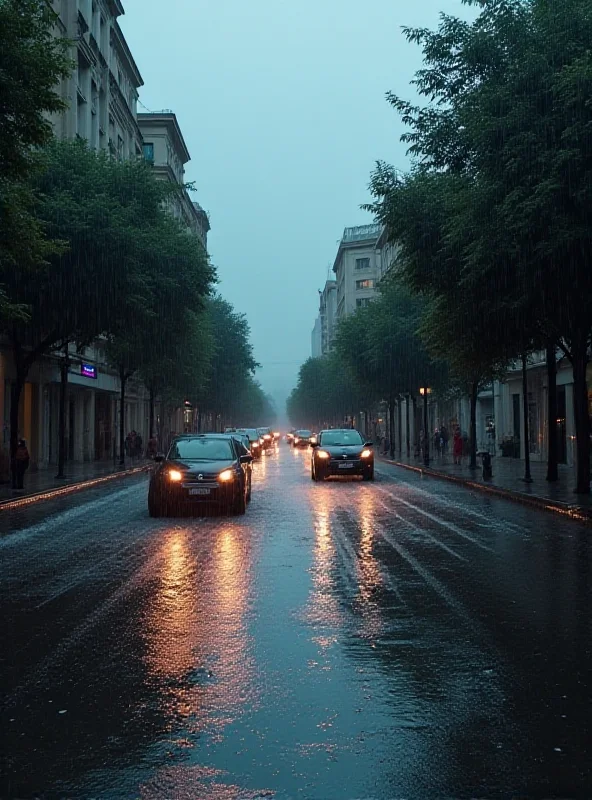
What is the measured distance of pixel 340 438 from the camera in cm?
2936

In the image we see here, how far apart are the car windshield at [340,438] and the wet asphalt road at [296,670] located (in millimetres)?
16239

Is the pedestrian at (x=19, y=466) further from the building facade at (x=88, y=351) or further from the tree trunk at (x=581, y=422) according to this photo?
the tree trunk at (x=581, y=422)

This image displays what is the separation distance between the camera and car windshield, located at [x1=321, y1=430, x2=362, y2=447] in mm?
28906

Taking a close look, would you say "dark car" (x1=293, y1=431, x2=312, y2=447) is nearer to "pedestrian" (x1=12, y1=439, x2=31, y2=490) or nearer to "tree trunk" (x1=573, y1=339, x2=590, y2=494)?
"pedestrian" (x1=12, y1=439, x2=31, y2=490)

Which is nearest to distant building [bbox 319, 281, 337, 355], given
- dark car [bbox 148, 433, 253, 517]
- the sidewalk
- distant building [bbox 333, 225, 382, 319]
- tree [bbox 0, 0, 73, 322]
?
distant building [bbox 333, 225, 382, 319]

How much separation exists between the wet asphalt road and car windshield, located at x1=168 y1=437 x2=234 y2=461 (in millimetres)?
5140

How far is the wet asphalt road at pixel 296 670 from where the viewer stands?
4.15 metres

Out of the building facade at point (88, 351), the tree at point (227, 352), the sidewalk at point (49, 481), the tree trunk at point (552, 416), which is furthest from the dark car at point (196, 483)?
the tree at point (227, 352)

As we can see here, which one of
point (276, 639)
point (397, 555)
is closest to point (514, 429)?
point (397, 555)

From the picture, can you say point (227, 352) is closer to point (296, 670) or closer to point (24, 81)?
point (24, 81)

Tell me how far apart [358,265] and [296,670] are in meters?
123

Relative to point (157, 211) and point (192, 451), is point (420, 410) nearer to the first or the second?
point (157, 211)

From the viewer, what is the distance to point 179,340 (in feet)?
109

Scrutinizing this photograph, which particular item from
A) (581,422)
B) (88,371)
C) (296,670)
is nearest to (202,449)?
(581,422)
